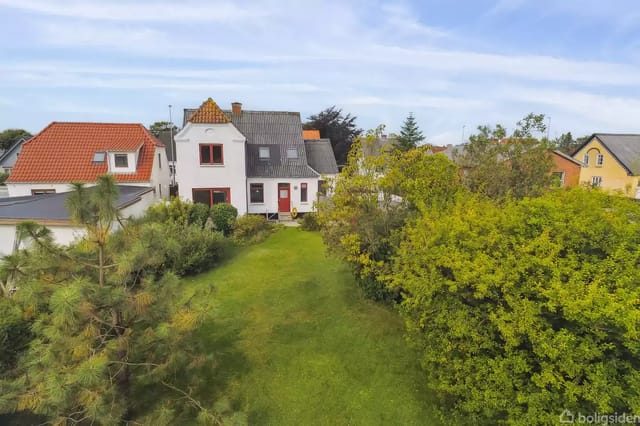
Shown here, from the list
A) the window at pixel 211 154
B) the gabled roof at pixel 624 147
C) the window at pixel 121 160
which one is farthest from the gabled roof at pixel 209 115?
the gabled roof at pixel 624 147

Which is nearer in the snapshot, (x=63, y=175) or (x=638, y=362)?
(x=638, y=362)

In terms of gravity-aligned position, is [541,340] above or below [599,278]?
below

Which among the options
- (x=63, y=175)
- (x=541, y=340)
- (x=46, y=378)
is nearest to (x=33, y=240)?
(x=46, y=378)

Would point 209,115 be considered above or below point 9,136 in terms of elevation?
below

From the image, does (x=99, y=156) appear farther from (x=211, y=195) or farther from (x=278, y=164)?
(x=278, y=164)

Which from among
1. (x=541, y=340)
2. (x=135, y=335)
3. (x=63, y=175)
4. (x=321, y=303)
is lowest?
(x=321, y=303)

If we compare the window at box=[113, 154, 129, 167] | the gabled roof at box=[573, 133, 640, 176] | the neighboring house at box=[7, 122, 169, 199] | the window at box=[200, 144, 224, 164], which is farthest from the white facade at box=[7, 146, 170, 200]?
the gabled roof at box=[573, 133, 640, 176]

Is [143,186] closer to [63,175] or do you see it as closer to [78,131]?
[63,175]

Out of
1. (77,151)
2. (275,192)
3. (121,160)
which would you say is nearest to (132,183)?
(121,160)
